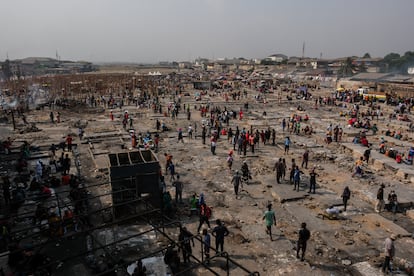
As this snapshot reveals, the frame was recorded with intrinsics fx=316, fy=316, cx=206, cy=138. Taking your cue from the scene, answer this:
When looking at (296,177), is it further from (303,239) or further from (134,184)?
(134,184)

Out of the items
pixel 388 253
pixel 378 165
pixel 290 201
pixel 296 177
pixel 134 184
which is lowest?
pixel 290 201

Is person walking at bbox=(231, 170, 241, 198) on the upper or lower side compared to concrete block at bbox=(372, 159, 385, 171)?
upper

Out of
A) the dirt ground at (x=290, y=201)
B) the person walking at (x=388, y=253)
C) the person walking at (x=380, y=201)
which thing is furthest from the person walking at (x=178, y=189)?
the person walking at (x=380, y=201)

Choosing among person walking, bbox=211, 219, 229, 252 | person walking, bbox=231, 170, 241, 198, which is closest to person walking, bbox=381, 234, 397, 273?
person walking, bbox=211, 219, 229, 252

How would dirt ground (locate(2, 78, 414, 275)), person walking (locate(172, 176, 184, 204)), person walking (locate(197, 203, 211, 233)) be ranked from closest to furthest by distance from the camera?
dirt ground (locate(2, 78, 414, 275)), person walking (locate(197, 203, 211, 233)), person walking (locate(172, 176, 184, 204))

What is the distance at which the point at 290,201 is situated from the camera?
42.8 feet

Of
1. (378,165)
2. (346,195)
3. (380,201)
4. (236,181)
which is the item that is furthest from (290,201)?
(378,165)

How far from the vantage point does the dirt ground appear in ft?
30.7

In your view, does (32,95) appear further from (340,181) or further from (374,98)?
(374,98)

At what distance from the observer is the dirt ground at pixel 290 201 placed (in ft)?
30.7

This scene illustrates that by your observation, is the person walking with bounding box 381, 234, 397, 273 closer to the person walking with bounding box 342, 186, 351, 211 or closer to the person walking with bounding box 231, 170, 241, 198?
the person walking with bounding box 342, 186, 351, 211

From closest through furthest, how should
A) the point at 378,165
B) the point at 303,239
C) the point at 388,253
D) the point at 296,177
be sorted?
the point at 388,253, the point at 303,239, the point at 296,177, the point at 378,165

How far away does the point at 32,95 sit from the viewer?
143 feet

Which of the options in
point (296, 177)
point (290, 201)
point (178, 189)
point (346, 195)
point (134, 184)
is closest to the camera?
point (134, 184)
